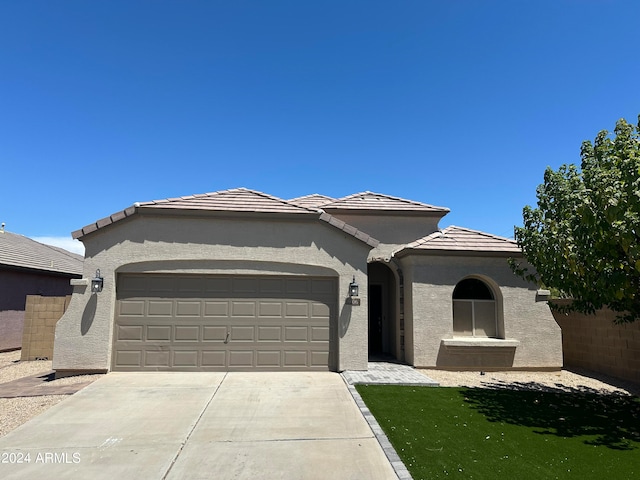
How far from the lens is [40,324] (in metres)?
13.0

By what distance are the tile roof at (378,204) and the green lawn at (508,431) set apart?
693cm

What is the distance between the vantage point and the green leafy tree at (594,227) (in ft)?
20.5

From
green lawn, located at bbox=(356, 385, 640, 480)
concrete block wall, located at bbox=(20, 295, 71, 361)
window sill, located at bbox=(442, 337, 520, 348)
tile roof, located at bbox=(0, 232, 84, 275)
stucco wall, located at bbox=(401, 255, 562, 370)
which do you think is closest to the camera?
green lawn, located at bbox=(356, 385, 640, 480)

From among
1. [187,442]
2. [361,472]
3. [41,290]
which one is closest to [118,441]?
[187,442]

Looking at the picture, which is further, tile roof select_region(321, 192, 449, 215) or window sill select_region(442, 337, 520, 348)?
tile roof select_region(321, 192, 449, 215)

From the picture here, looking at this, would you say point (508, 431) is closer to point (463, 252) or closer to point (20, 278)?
point (463, 252)

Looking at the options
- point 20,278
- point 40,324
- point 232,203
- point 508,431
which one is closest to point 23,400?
point 40,324

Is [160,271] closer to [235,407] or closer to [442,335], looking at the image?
[235,407]

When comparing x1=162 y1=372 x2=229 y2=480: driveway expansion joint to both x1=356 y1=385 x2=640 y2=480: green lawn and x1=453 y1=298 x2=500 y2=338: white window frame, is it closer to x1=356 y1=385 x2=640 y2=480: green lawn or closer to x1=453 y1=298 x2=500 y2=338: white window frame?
x1=356 y1=385 x2=640 y2=480: green lawn

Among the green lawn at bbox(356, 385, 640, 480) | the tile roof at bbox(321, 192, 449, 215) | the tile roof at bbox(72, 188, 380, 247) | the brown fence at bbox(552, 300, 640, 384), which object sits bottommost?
the green lawn at bbox(356, 385, 640, 480)

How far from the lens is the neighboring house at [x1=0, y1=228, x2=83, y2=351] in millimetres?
15488

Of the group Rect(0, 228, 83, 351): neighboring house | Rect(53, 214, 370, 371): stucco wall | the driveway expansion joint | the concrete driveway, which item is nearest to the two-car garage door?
Rect(53, 214, 370, 371): stucco wall

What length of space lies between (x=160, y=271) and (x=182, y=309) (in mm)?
1148

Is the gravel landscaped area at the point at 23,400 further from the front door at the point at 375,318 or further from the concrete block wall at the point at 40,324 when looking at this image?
the front door at the point at 375,318
